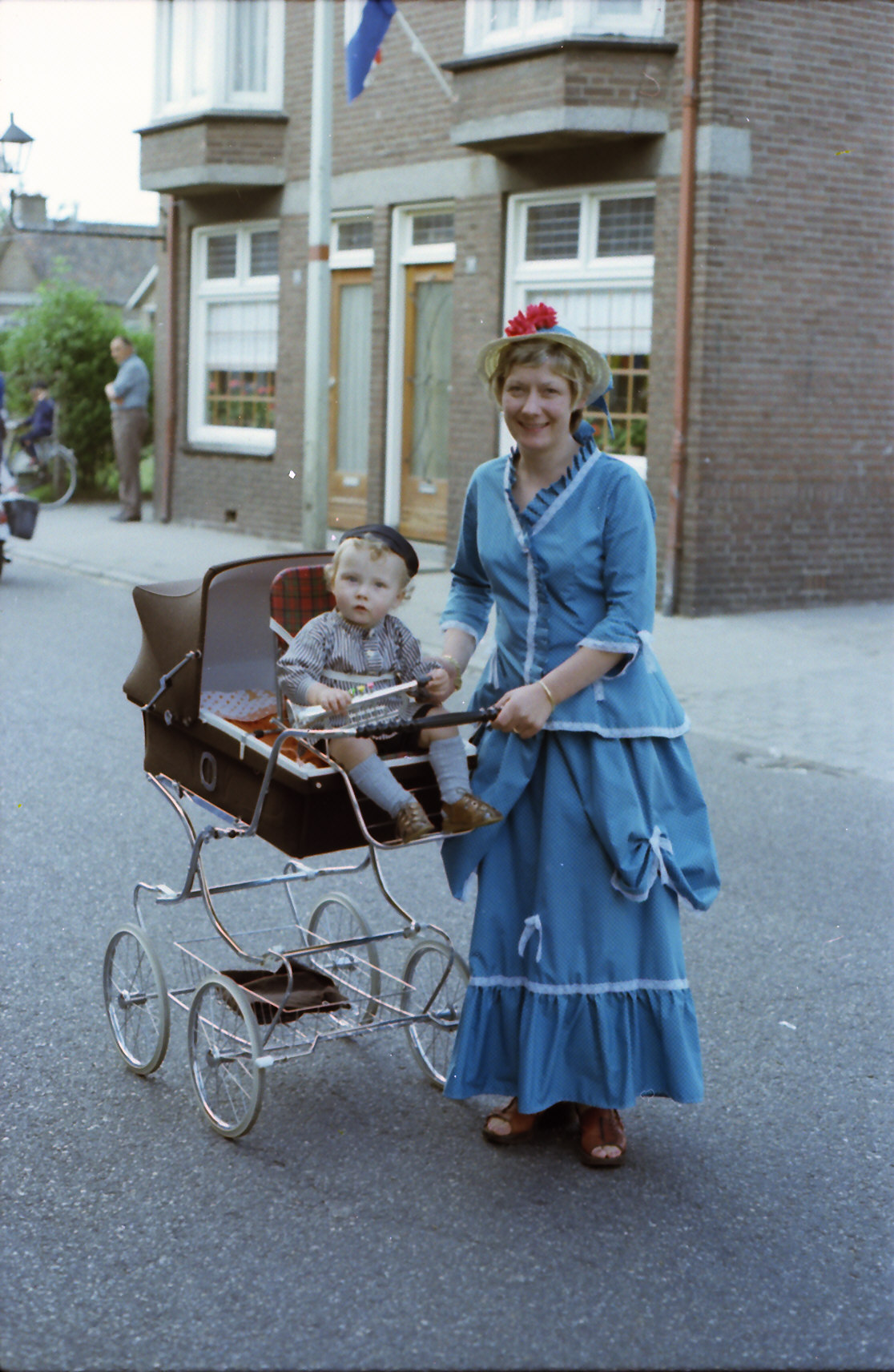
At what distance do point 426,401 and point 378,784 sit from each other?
1357cm

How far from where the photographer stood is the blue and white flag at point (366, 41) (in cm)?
1466

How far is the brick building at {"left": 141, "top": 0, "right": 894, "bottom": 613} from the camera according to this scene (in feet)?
42.8

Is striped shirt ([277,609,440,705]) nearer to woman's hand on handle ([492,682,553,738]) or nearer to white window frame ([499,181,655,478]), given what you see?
woman's hand on handle ([492,682,553,738])

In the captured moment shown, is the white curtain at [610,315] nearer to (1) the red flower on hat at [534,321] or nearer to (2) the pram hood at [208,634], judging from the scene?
(2) the pram hood at [208,634]

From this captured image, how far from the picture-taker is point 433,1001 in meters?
4.26

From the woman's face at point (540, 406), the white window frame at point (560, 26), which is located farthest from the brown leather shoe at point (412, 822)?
the white window frame at point (560, 26)

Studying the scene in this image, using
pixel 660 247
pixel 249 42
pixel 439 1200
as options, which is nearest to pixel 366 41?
pixel 660 247

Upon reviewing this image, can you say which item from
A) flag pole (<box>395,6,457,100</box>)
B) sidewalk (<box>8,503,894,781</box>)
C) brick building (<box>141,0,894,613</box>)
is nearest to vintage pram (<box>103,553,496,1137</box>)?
sidewalk (<box>8,503,894,781</box>)

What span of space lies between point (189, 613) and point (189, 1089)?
125 cm

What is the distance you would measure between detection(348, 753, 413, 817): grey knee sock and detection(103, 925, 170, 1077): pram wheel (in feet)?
3.05

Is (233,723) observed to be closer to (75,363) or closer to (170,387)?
(170,387)

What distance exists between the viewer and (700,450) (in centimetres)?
1311

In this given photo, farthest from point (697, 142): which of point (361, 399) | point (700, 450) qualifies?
point (361, 399)

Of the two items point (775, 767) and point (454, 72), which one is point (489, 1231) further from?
point (454, 72)
